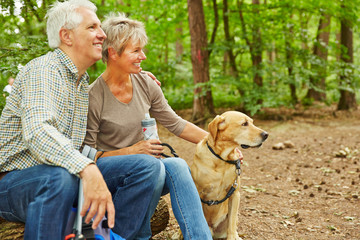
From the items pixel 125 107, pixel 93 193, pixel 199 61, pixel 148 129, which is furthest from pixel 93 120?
pixel 199 61

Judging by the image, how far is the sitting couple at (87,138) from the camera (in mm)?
1939

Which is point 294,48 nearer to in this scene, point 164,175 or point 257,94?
point 257,94

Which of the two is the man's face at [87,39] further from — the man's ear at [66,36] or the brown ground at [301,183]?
the brown ground at [301,183]

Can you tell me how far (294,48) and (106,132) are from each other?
7.99 meters

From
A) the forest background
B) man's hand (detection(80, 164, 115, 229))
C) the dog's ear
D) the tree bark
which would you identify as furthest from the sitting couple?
the tree bark

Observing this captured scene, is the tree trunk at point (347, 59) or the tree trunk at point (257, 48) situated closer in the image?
the tree trunk at point (257, 48)

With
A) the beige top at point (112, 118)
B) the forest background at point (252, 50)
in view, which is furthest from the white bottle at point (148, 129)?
the forest background at point (252, 50)

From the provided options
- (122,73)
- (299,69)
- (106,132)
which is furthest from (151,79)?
(299,69)

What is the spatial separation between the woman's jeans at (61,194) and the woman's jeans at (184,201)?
134 millimetres

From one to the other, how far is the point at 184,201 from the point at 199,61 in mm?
6788

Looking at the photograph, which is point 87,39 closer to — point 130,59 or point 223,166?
point 130,59

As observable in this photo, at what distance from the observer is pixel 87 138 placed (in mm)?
2703

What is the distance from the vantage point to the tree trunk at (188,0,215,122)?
8.60 m

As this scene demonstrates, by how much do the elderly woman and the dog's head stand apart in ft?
1.86
